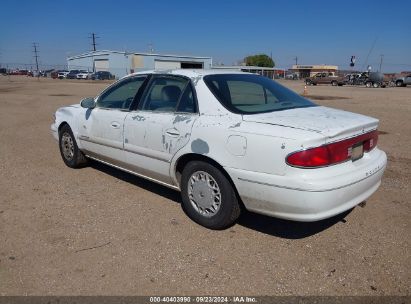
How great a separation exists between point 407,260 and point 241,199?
1519mm

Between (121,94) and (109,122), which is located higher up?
(121,94)

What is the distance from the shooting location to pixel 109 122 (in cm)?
496

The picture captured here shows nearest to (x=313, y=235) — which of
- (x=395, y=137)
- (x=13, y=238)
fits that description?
(x=13, y=238)

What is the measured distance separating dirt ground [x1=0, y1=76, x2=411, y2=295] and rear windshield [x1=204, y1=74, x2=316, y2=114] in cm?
123

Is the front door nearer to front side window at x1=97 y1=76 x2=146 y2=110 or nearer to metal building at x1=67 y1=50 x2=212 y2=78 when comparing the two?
front side window at x1=97 y1=76 x2=146 y2=110

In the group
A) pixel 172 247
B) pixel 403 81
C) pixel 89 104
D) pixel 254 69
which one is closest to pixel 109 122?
pixel 89 104

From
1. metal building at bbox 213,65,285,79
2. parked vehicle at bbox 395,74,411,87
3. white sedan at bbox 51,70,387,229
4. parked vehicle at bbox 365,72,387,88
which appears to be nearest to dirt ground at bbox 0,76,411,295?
white sedan at bbox 51,70,387,229

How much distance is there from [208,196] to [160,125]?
0.95 meters

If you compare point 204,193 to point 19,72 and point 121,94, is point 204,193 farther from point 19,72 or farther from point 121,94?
point 19,72

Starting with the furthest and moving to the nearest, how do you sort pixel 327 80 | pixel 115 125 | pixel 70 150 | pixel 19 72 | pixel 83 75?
pixel 19 72, pixel 83 75, pixel 327 80, pixel 70 150, pixel 115 125

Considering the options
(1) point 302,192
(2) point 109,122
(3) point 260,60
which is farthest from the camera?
(3) point 260,60

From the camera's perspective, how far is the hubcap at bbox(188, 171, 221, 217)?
3812mm

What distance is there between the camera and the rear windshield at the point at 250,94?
3.87m

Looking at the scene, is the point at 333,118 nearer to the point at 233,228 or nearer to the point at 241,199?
the point at 241,199
